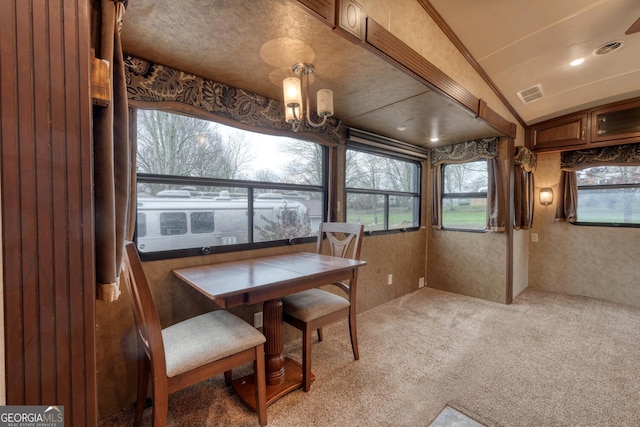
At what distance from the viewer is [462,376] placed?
6.42 ft

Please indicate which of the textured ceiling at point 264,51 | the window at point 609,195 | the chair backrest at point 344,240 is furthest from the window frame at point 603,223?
the chair backrest at point 344,240

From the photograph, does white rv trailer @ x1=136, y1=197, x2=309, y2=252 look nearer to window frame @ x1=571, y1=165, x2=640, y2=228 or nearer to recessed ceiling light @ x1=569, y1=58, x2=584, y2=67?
recessed ceiling light @ x1=569, y1=58, x2=584, y2=67

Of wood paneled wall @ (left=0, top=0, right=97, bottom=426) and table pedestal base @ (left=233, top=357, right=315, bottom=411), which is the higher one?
wood paneled wall @ (left=0, top=0, right=97, bottom=426)

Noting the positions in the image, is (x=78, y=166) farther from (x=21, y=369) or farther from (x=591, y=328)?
(x=591, y=328)

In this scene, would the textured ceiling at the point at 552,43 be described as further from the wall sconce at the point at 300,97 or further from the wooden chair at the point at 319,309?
the wooden chair at the point at 319,309

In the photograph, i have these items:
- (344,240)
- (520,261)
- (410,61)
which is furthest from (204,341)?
(520,261)

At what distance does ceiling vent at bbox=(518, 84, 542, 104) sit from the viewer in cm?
289

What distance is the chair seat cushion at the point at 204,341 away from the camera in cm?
129

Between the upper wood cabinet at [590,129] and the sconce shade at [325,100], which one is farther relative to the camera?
the upper wood cabinet at [590,129]

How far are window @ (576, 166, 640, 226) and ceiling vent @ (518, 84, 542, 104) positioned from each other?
1.39 m

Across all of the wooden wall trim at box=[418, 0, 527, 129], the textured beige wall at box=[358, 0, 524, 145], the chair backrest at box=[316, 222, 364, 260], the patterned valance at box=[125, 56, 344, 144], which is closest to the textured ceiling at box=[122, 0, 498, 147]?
the patterned valance at box=[125, 56, 344, 144]

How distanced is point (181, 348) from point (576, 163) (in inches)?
187

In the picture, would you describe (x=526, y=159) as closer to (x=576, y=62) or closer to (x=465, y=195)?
(x=465, y=195)

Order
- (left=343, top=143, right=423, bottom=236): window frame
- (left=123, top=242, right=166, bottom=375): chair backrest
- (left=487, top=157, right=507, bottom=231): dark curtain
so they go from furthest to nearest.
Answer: (left=487, top=157, right=507, bottom=231): dark curtain → (left=343, top=143, right=423, bottom=236): window frame → (left=123, top=242, right=166, bottom=375): chair backrest
